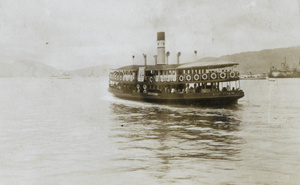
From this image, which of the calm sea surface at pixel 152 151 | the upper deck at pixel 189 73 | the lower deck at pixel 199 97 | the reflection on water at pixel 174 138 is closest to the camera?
the calm sea surface at pixel 152 151

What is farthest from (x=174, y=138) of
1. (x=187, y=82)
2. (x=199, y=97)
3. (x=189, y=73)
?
(x=189, y=73)

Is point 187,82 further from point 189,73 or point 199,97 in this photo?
point 199,97

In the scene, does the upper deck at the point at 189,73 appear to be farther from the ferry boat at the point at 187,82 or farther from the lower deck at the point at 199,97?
the lower deck at the point at 199,97

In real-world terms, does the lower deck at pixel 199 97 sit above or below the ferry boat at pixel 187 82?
below

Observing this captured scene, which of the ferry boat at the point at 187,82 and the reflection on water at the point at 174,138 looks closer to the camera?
the reflection on water at the point at 174,138

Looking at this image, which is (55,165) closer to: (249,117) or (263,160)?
(263,160)

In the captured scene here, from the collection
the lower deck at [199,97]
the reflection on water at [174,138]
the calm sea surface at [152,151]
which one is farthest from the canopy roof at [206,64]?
the calm sea surface at [152,151]

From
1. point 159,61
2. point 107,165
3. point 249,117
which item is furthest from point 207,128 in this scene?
point 159,61

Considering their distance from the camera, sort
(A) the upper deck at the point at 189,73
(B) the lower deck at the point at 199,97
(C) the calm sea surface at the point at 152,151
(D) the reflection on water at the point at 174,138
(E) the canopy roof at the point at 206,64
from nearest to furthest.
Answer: (C) the calm sea surface at the point at 152,151 → (D) the reflection on water at the point at 174,138 → (E) the canopy roof at the point at 206,64 → (B) the lower deck at the point at 199,97 → (A) the upper deck at the point at 189,73
